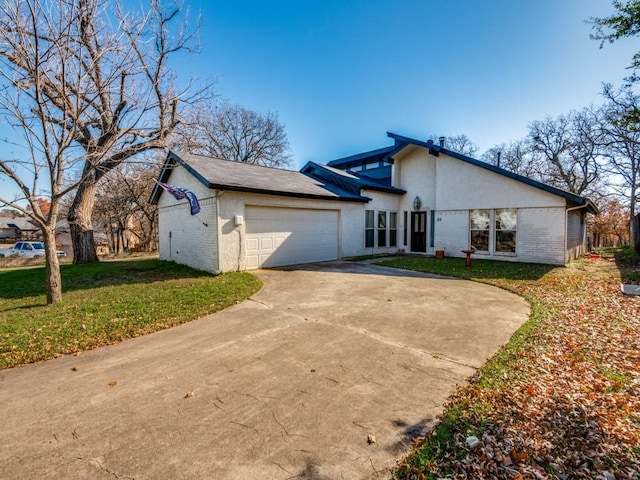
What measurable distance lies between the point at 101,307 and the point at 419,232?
13.8 meters

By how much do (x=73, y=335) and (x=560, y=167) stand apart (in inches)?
1507

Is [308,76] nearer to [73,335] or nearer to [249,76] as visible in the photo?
[249,76]

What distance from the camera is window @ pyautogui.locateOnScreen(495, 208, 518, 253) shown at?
498 inches

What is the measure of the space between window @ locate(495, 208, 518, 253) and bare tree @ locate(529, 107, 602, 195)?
21.9 metres

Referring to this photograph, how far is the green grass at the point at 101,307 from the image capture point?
4637 mm

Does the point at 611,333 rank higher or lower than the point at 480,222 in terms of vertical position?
lower

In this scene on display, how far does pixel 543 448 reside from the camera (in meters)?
2.36

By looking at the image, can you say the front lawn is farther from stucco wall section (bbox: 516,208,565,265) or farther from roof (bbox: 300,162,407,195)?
roof (bbox: 300,162,407,195)

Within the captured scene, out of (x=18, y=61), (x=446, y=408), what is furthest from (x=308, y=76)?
(x=446, y=408)

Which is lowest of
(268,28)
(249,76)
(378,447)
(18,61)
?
(378,447)

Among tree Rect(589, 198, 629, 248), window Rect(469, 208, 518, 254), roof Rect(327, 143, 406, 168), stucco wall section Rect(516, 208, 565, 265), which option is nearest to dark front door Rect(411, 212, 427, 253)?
window Rect(469, 208, 518, 254)

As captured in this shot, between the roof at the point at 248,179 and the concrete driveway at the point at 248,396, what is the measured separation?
5614 millimetres

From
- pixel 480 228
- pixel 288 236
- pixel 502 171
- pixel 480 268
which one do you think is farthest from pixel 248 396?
pixel 480 228

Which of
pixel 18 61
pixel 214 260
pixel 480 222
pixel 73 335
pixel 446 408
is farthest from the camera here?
pixel 480 222
